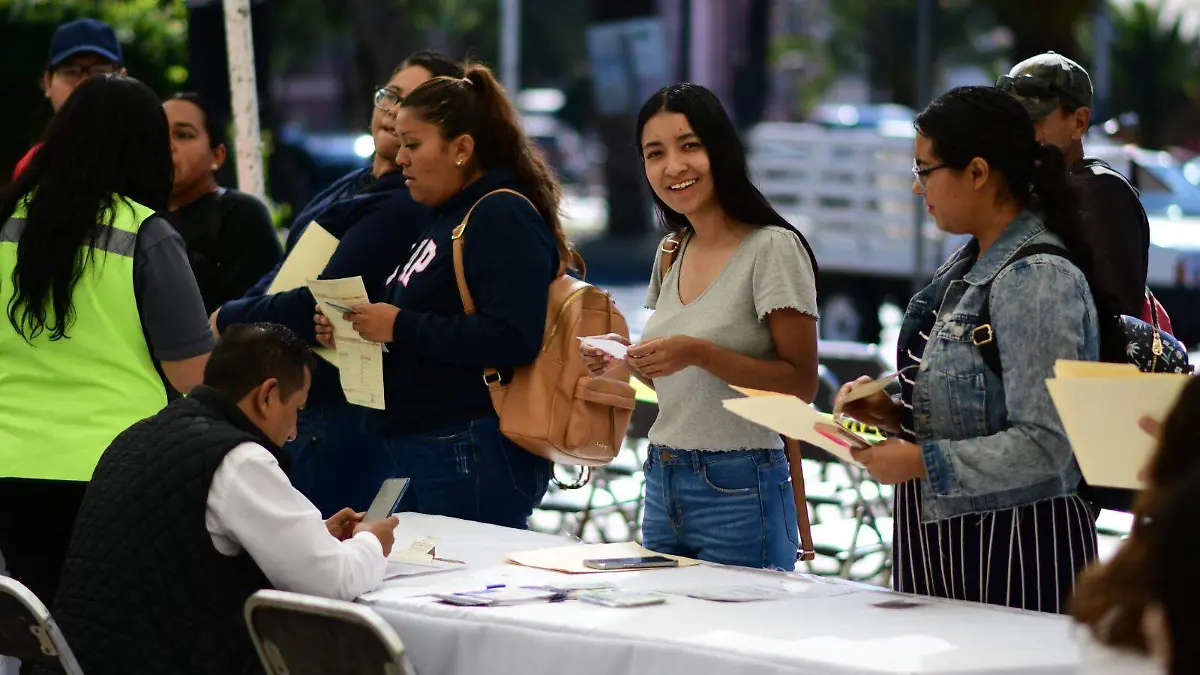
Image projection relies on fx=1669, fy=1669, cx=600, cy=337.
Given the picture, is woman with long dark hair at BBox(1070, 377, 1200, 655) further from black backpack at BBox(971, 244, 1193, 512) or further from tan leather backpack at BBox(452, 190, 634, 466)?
tan leather backpack at BBox(452, 190, 634, 466)

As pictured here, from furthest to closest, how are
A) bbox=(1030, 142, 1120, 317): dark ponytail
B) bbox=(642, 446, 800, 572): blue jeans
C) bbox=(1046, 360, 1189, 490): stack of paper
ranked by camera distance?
bbox=(642, 446, 800, 572): blue jeans → bbox=(1030, 142, 1120, 317): dark ponytail → bbox=(1046, 360, 1189, 490): stack of paper

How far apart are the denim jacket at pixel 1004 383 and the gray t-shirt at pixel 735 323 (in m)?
0.46

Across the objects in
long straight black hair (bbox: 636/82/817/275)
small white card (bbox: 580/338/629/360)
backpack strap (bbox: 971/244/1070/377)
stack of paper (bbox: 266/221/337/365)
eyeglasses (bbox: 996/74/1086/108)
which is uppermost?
eyeglasses (bbox: 996/74/1086/108)

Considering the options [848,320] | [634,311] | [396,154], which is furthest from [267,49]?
[634,311]

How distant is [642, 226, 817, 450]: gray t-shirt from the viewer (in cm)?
369

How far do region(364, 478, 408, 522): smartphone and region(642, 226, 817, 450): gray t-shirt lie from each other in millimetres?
607

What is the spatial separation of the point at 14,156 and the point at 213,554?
734cm

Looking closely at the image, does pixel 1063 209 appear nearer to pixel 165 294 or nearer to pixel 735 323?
pixel 735 323

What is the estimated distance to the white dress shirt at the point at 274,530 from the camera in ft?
10.4

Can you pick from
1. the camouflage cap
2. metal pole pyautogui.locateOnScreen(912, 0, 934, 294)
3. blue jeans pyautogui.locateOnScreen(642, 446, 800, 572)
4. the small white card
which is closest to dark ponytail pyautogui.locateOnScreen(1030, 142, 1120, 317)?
blue jeans pyautogui.locateOnScreen(642, 446, 800, 572)

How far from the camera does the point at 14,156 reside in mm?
9867

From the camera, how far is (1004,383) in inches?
122

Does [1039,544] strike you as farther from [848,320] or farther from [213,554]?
[848,320]

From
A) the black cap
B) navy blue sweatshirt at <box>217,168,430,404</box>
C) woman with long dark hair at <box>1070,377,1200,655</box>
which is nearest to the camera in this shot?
woman with long dark hair at <box>1070,377,1200,655</box>
